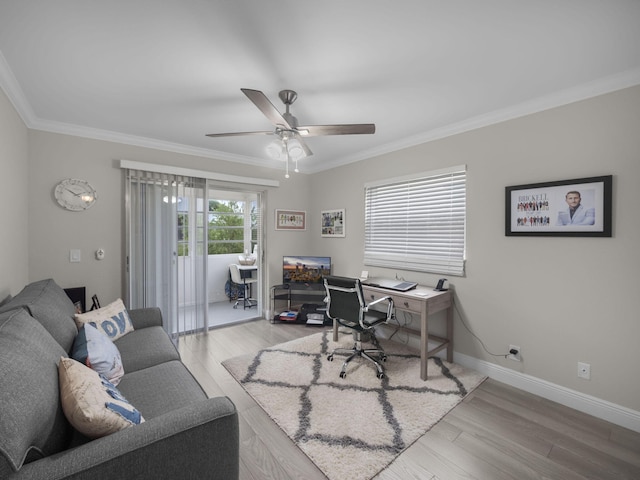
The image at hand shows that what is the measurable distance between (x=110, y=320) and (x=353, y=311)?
6.67 feet

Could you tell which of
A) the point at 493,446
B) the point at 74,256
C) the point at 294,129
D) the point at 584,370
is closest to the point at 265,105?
the point at 294,129

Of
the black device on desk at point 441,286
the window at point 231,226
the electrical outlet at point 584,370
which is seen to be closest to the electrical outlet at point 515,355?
the electrical outlet at point 584,370

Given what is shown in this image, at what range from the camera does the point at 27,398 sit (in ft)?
2.99

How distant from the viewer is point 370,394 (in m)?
2.37

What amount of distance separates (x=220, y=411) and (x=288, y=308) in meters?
3.27

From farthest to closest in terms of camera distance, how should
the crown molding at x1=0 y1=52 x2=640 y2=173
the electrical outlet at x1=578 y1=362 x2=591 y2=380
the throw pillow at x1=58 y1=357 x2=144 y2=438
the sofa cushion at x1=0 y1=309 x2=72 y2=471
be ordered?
the electrical outlet at x1=578 y1=362 x2=591 y2=380
the crown molding at x1=0 y1=52 x2=640 y2=173
the throw pillow at x1=58 y1=357 x2=144 y2=438
the sofa cushion at x1=0 y1=309 x2=72 y2=471

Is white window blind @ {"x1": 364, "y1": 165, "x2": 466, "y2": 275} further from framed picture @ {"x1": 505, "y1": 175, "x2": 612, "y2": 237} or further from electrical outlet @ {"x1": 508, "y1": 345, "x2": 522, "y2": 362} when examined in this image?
electrical outlet @ {"x1": 508, "y1": 345, "x2": 522, "y2": 362}

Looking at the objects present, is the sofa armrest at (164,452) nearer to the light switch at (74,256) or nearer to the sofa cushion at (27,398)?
the sofa cushion at (27,398)

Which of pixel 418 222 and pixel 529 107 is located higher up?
pixel 529 107

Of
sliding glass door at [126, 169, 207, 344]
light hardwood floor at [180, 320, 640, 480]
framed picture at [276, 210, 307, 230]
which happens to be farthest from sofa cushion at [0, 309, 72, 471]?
framed picture at [276, 210, 307, 230]

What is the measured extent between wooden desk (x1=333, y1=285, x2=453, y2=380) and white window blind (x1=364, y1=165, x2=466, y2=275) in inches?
14.2

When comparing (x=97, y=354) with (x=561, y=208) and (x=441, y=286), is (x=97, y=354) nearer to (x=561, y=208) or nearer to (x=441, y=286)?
(x=441, y=286)

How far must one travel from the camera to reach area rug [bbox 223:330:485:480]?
178cm

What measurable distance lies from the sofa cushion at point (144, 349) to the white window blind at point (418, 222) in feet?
8.33
